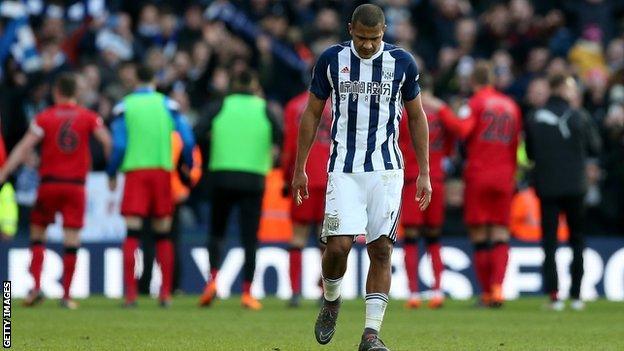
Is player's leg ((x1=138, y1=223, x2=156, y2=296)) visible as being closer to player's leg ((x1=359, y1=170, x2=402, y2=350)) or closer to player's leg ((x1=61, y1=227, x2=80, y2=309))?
player's leg ((x1=61, y1=227, x2=80, y2=309))

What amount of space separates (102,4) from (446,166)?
6.60 metres

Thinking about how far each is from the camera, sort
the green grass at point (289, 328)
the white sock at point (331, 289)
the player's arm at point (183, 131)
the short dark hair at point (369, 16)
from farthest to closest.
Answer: the player's arm at point (183, 131), the green grass at point (289, 328), the white sock at point (331, 289), the short dark hair at point (369, 16)

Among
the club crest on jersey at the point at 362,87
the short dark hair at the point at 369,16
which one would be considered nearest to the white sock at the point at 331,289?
the club crest on jersey at the point at 362,87

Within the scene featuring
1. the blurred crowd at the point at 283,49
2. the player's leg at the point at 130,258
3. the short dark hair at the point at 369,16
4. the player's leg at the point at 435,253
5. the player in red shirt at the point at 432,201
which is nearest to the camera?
the short dark hair at the point at 369,16

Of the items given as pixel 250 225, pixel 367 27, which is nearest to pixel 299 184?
pixel 367 27

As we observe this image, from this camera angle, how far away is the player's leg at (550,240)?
52.2ft

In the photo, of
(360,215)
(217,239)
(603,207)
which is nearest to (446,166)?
(603,207)

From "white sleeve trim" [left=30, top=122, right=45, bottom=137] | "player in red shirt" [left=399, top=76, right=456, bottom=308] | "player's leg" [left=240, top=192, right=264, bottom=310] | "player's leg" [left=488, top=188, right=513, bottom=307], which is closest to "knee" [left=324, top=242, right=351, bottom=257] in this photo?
"player in red shirt" [left=399, top=76, right=456, bottom=308]

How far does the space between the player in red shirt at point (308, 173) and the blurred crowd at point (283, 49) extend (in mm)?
3580

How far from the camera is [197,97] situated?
22.1 metres

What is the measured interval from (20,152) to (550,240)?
5.78 m

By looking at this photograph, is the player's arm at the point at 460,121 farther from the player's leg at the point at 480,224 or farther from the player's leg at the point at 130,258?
the player's leg at the point at 130,258

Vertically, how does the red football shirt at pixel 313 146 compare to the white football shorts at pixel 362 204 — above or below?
above

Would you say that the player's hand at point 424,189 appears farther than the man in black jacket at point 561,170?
No
